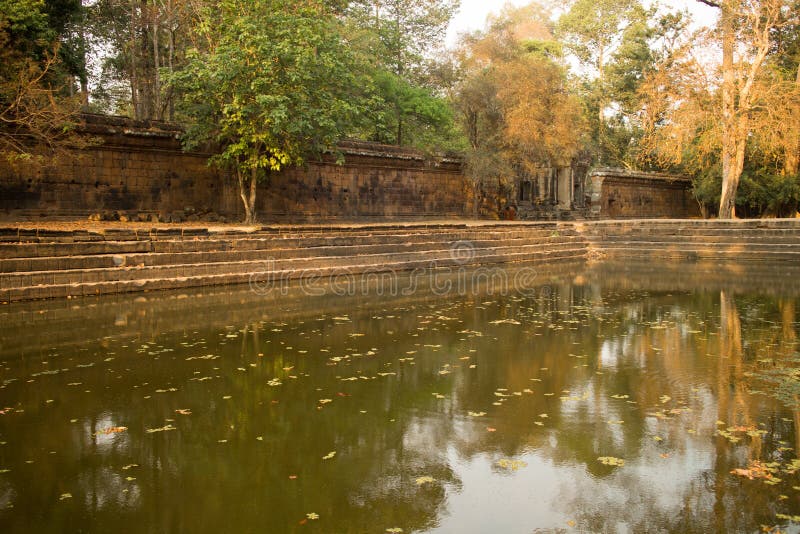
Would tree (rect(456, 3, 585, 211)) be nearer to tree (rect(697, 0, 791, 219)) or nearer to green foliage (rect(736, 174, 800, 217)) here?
tree (rect(697, 0, 791, 219))

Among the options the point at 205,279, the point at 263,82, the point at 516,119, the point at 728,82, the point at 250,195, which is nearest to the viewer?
the point at 205,279

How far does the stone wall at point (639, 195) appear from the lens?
28234mm

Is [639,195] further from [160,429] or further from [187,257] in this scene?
[160,429]

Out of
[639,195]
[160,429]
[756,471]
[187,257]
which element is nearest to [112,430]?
[160,429]

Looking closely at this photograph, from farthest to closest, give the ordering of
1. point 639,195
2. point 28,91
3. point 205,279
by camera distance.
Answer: point 639,195
point 205,279
point 28,91

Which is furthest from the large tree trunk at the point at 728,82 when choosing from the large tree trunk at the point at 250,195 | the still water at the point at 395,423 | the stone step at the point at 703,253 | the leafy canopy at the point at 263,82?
the large tree trunk at the point at 250,195

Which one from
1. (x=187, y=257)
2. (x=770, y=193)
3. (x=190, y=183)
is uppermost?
(x=770, y=193)

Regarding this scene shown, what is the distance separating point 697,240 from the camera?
18.9 metres

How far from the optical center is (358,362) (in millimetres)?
6188

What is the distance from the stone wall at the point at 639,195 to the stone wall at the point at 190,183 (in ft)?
26.0

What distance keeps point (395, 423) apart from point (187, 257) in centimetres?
796

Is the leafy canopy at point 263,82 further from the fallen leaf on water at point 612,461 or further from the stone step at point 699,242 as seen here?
the fallen leaf on water at point 612,461

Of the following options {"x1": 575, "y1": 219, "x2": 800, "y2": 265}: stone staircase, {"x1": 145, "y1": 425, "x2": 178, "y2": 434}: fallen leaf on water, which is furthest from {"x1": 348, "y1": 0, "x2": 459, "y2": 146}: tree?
{"x1": 145, "y1": 425, "x2": 178, "y2": 434}: fallen leaf on water

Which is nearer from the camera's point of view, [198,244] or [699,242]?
[198,244]
